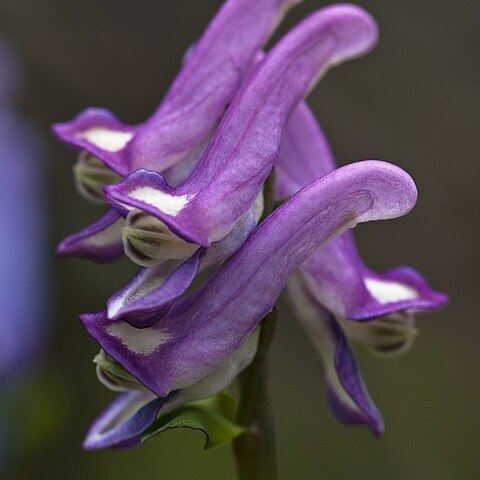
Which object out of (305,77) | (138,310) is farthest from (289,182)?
(138,310)

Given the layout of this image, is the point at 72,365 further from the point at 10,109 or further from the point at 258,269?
the point at 258,269

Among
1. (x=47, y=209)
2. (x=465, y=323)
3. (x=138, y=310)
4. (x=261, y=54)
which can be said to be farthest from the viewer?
(x=465, y=323)

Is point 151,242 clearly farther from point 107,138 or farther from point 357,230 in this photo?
point 357,230

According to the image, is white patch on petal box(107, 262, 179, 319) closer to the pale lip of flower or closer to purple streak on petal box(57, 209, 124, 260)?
the pale lip of flower

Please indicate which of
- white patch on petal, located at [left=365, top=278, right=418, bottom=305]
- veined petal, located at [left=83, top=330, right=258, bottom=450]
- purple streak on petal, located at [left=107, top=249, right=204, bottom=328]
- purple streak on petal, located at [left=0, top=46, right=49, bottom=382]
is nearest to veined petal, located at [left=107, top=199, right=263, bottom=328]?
purple streak on petal, located at [left=107, top=249, right=204, bottom=328]

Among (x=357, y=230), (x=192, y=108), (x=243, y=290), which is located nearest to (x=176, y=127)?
(x=192, y=108)

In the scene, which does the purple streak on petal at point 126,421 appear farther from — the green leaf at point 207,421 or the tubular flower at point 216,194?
the tubular flower at point 216,194
